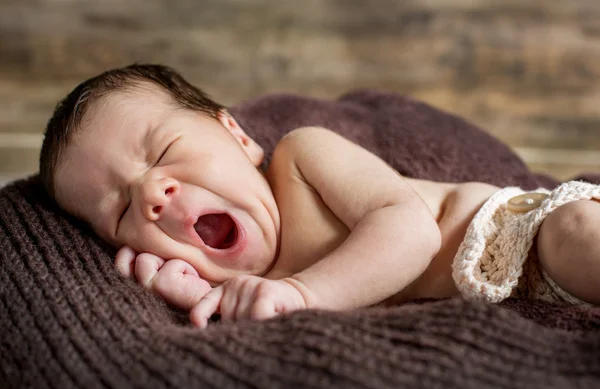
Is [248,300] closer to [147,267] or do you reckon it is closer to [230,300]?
[230,300]

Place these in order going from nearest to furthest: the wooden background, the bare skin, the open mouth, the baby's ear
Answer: the bare skin < the open mouth < the baby's ear < the wooden background

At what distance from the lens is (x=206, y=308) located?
80 centimetres

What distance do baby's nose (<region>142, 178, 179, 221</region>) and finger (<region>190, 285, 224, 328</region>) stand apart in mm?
165

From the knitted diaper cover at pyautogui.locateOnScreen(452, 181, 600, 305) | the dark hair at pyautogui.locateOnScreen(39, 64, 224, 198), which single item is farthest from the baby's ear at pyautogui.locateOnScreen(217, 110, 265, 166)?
the knitted diaper cover at pyautogui.locateOnScreen(452, 181, 600, 305)

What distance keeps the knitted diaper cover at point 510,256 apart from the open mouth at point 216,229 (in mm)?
344

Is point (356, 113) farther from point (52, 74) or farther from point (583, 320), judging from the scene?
point (52, 74)

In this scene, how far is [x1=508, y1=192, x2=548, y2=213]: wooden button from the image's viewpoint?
0.97 m

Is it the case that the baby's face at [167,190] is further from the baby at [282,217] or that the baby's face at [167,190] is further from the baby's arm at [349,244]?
the baby's arm at [349,244]

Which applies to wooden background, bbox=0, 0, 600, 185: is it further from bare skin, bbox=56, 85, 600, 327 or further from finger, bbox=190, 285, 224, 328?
finger, bbox=190, 285, 224, 328

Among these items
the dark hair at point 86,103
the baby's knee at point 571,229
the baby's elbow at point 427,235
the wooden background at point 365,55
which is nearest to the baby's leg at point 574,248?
the baby's knee at point 571,229

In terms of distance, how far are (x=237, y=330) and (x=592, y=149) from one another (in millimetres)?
2002

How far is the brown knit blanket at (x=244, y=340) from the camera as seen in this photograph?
653mm

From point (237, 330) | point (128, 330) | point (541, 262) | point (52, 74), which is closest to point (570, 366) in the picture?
point (541, 262)

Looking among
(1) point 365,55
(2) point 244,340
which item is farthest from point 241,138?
(1) point 365,55
